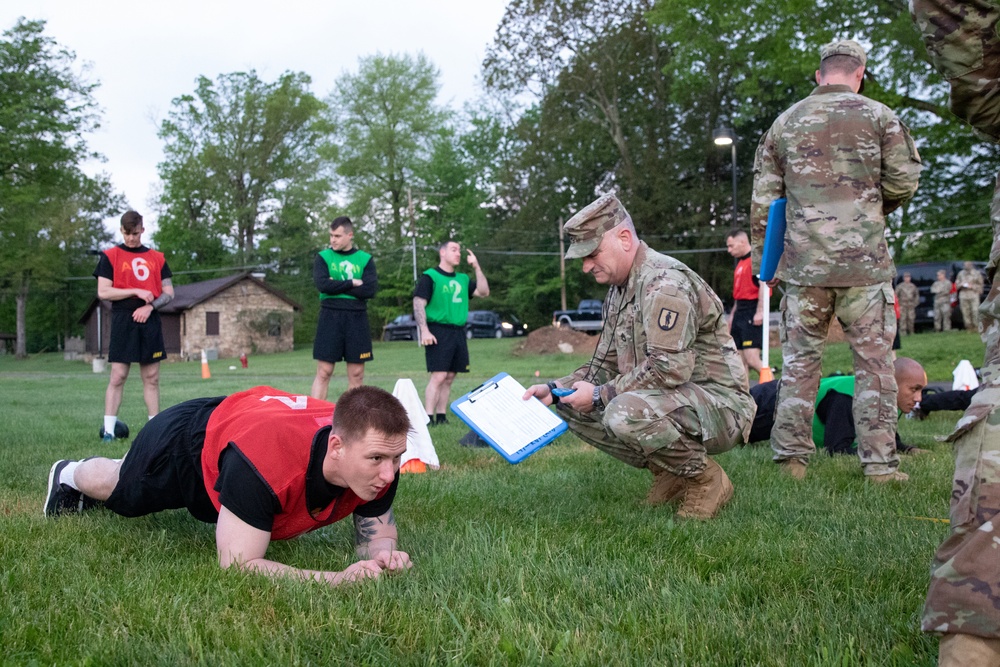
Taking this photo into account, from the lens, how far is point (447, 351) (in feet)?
29.7

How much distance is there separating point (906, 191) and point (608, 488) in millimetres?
2588

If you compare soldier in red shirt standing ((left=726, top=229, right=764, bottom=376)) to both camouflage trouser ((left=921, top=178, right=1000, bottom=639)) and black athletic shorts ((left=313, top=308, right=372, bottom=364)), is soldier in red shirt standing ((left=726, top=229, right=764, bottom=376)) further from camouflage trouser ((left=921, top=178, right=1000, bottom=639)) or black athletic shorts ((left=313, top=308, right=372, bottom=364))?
camouflage trouser ((left=921, top=178, right=1000, bottom=639))

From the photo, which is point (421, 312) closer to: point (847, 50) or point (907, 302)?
point (847, 50)

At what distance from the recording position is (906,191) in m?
5.19

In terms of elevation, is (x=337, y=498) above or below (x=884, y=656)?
above

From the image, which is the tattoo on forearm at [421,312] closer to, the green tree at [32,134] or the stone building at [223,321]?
the green tree at [32,134]

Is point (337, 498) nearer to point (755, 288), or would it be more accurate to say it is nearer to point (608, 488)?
point (608, 488)

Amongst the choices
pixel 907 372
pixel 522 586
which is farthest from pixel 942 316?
pixel 522 586

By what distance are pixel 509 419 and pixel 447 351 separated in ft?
15.6

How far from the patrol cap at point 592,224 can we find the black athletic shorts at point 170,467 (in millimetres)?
1881

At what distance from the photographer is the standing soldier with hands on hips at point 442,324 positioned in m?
9.05

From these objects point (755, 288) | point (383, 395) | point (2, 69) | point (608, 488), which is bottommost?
point (608, 488)

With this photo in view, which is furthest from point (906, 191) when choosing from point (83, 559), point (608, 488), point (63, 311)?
point (63, 311)

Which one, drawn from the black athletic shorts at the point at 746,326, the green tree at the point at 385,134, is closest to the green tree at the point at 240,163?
the green tree at the point at 385,134
